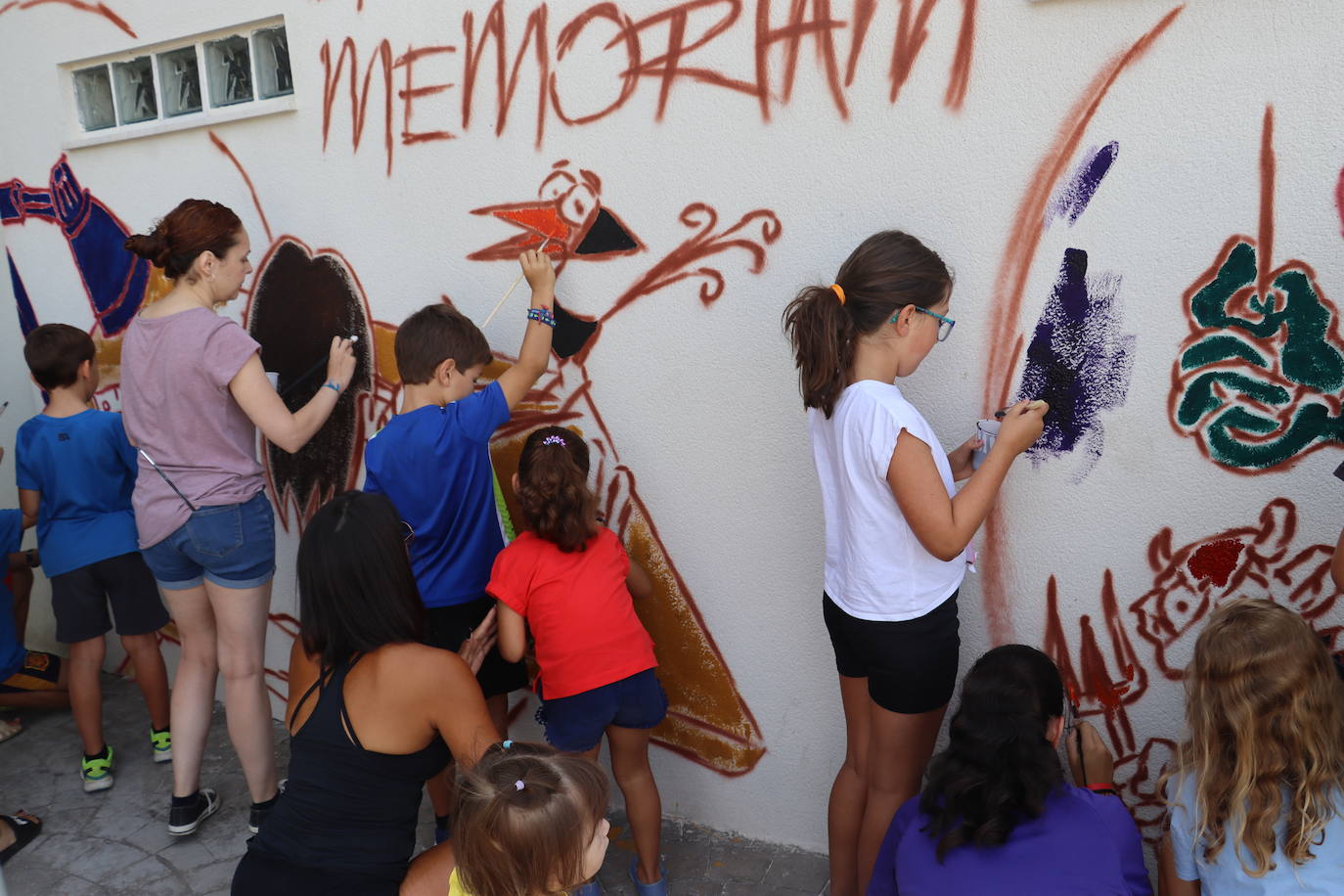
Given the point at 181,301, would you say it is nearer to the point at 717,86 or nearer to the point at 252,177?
the point at 252,177

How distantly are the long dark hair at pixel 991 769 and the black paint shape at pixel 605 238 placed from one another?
5.07ft

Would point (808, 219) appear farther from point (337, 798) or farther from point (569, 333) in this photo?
point (337, 798)

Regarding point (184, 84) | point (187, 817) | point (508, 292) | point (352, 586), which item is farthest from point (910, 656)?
point (184, 84)

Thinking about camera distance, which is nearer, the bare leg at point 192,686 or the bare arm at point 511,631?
the bare arm at point 511,631

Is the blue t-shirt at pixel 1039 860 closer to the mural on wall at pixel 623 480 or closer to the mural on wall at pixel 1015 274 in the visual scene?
the mural on wall at pixel 1015 274

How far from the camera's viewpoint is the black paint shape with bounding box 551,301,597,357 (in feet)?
10.3

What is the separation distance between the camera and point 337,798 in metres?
2.21

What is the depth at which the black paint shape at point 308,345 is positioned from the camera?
3.69 metres

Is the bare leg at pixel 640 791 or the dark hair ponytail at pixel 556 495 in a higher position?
the dark hair ponytail at pixel 556 495

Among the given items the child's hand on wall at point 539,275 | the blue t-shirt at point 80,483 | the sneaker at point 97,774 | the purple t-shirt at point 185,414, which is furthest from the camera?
the sneaker at point 97,774

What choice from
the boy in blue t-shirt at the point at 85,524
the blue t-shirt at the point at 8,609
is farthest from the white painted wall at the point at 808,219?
the blue t-shirt at the point at 8,609

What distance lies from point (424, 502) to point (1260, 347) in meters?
2.05

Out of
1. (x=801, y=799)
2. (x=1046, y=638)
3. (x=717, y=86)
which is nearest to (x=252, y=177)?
(x=717, y=86)

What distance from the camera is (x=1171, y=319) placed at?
230 cm
